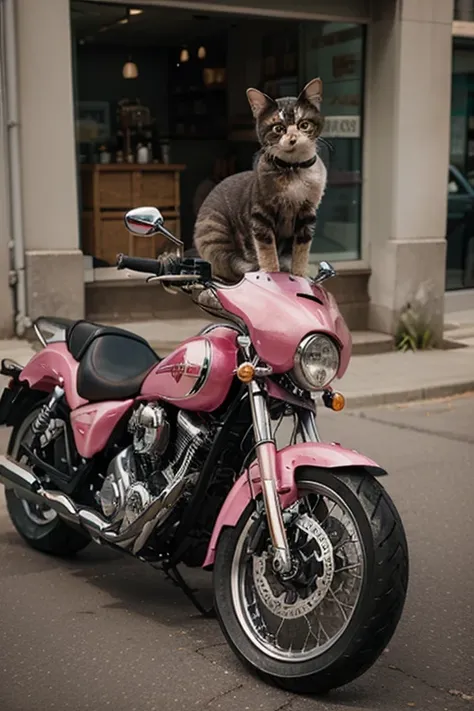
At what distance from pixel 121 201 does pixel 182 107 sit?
2.38 m

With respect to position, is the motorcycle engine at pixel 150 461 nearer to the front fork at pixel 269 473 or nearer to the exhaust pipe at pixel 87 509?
the exhaust pipe at pixel 87 509

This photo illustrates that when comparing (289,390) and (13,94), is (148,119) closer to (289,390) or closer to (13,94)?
(13,94)

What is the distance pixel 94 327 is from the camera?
16.2 feet

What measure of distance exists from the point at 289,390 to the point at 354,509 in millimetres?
550

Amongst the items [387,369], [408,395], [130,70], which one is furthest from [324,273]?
[130,70]

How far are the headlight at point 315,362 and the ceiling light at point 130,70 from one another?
31.8 feet

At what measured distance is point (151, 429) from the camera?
167 inches

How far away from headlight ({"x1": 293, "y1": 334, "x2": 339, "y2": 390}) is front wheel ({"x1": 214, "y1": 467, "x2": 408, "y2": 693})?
33cm

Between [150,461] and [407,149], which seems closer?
[150,461]

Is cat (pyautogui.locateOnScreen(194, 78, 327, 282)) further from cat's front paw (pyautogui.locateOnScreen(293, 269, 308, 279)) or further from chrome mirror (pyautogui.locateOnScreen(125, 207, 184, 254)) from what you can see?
chrome mirror (pyautogui.locateOnScreen(125, 207, 184, 254))

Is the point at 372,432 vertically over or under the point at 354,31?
under

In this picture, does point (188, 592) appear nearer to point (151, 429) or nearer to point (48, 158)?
point (151, 429)

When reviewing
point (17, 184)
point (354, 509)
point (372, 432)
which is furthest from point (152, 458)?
point (17, 184)

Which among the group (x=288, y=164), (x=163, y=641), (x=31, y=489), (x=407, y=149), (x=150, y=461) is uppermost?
(x=407, y=149)
